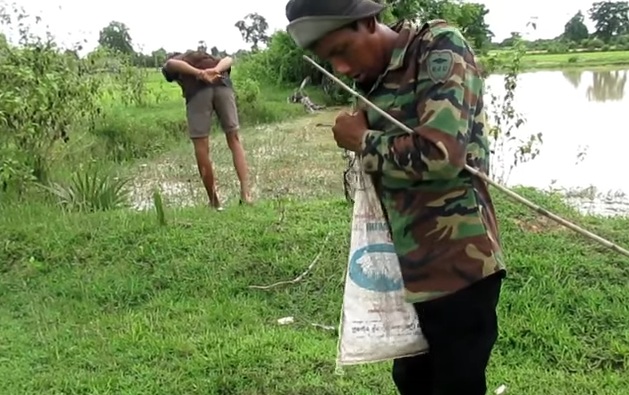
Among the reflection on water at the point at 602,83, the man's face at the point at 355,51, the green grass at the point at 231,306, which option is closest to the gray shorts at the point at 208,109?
the green grass at the point at 231,306

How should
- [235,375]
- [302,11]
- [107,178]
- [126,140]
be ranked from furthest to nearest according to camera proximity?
[126,140] → [107,178] → [235,375] → [302,11]

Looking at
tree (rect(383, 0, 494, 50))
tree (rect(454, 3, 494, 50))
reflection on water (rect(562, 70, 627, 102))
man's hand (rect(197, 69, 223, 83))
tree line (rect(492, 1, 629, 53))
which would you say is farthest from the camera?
tree line (rect(492, 1, 629, 53))

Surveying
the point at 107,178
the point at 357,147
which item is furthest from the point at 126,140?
the point at 357,147

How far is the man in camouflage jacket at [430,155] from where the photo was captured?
1.35m

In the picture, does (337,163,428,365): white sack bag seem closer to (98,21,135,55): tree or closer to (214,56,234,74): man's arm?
(214,56,234,74): man's arm

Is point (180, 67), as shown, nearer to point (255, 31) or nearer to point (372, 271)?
point (372, 271)

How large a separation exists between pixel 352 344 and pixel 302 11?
0.74 m

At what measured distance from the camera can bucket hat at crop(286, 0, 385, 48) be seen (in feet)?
4.49

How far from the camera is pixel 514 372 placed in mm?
2660

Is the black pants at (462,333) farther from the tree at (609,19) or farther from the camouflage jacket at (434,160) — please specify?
the tree at (609,19)

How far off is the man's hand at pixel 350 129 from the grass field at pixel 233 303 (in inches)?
52.0

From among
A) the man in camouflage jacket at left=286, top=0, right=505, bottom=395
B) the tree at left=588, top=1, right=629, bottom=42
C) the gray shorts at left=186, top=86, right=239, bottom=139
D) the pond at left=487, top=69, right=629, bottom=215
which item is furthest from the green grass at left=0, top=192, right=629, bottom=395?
the tree at left=588, top=1, right=629, bottom=42

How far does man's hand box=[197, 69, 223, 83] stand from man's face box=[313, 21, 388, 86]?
3.43 meters

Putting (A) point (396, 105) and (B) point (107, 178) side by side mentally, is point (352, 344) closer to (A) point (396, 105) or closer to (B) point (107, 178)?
(A) point (396, 105)
